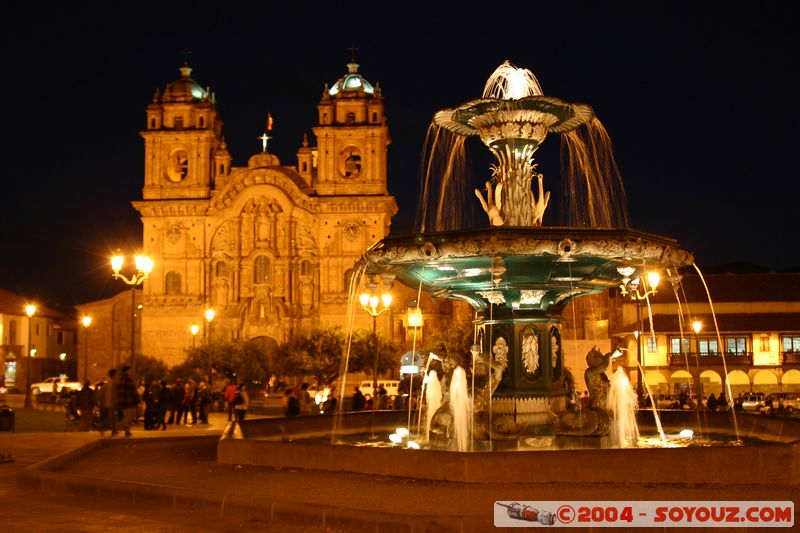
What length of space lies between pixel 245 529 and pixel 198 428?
1436 cm

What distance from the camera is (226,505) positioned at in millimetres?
8523

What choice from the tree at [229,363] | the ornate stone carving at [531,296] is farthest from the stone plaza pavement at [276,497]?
the tree at [229,363]

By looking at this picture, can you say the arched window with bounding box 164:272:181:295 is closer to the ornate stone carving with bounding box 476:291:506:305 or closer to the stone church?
the stone church

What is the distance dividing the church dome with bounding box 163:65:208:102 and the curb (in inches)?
1985

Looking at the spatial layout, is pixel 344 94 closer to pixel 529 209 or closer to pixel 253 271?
pixel 253 271

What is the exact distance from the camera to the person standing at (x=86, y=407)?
19391mm

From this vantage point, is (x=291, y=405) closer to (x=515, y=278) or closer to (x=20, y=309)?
(x=515, y=278)

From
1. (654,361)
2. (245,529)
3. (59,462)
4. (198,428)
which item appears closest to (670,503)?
(245,529)

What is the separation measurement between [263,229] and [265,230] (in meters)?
0.12

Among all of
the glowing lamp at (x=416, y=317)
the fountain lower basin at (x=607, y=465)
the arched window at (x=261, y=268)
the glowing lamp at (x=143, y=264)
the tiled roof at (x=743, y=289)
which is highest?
the arched window at (x=261, y=268)

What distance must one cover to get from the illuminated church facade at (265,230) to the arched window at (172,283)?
0.06 meters

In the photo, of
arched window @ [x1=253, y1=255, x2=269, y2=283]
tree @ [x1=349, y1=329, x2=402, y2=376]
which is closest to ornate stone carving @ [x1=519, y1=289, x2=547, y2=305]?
tree @ [x1=349, y1=329, x2=402, y2=376]

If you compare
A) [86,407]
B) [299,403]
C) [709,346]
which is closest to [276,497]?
[86,407]

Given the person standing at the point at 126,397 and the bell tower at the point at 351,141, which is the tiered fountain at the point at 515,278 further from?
the bell tower at the point at 351,141
